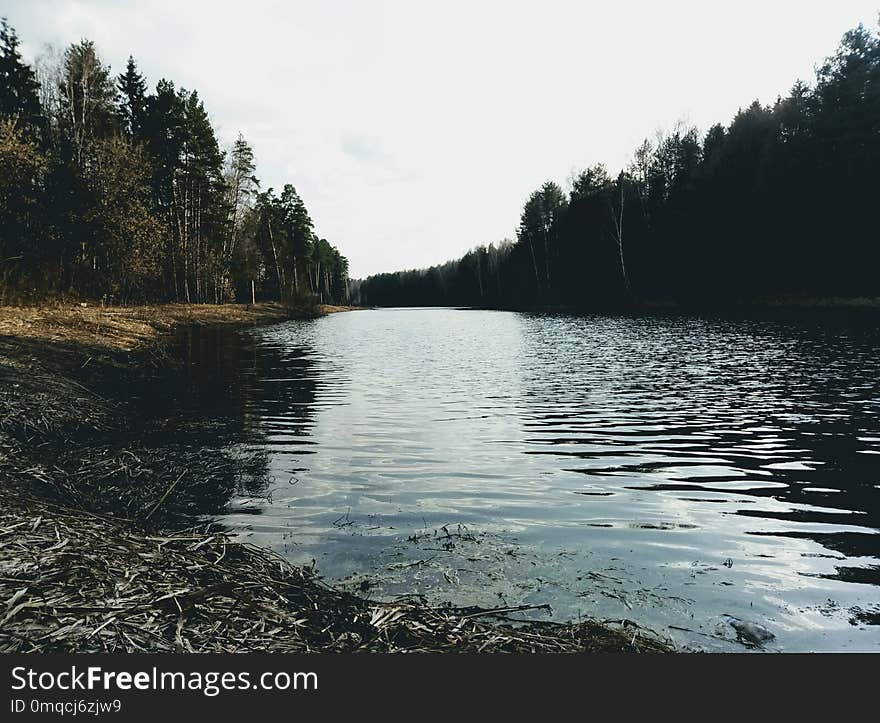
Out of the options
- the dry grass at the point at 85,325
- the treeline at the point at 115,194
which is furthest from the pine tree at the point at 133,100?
the dry grass at the point at 85,325

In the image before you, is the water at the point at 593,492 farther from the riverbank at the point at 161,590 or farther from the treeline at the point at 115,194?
the treeline at the point at 115,194

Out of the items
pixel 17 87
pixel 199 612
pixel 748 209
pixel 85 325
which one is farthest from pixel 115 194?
pixel 748 209

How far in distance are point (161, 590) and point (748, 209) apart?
65.7 metres

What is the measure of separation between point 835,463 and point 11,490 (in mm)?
11678

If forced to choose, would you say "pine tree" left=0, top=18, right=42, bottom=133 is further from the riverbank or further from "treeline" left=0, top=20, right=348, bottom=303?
the riverbank

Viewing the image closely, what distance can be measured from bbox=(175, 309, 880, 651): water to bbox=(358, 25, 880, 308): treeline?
39270 millimetres

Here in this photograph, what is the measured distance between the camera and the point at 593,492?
24.6 ft

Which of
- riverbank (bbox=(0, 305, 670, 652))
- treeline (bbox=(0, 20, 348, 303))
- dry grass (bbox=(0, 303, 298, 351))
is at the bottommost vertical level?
riverbank (bbox=(0, 305, 670, 652))

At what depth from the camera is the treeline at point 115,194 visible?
26.6 m

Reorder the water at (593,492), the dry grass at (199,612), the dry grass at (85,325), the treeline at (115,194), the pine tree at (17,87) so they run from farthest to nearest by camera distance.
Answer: the pine tree at (17,87) < the treeline at (115,194) < the dry grass at (85,325) < the water at (593,492) < the dry grass at (199,612)

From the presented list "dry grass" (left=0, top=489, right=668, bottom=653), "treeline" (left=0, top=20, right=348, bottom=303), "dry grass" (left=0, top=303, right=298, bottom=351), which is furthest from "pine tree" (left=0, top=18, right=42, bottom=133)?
"dry grass" (left=0, top=489, right=668, bottom=653)

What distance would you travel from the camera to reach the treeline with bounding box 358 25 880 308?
46969mm

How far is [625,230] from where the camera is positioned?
7406 centimetres

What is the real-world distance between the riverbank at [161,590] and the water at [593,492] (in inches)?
19.8
